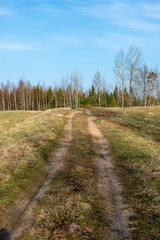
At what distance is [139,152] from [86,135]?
5.88 m

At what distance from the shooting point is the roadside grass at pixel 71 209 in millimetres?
5207

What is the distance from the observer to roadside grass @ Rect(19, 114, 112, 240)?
17.1 feet

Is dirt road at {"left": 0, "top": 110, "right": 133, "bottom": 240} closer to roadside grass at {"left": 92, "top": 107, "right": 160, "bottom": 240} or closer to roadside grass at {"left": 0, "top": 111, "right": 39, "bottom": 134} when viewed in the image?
roadside grass at {"left": 92, "top": 107, "right": 160, "bottom": 240}

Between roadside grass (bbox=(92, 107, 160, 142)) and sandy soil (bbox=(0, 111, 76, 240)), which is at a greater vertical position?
roadside grass (bbox=(92, 107, 160, 142))

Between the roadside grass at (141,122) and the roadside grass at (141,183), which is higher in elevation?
the roadside grass at (141,122)

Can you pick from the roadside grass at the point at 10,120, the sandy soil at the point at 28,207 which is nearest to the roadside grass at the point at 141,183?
the sandy soil at the point at 28,207

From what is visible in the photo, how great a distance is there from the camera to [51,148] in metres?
13.8

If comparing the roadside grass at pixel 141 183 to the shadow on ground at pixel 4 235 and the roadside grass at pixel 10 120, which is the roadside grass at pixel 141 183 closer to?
the shadow on ground at pixel 4 235

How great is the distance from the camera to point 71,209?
6.20 meters

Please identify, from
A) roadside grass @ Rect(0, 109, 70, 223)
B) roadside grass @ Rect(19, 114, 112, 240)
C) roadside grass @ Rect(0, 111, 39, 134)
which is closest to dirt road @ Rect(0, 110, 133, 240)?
roadside grass @ Rect(19, 114, 112, 240)

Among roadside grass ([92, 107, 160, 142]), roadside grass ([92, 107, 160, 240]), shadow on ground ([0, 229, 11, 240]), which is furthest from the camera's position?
roadside grass ([92, 107, 160, 142])

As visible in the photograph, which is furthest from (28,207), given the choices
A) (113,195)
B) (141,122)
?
(141,122)

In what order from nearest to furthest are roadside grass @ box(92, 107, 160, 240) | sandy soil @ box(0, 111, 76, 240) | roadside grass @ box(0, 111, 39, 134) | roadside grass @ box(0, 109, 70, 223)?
sandy soil @ box(0, 111, 76, 240)
roadside grass @ box(92, 107, 160, 240)
roadside grass @ box(0, 109, 70, 223)
roadside grass @ box(0, 111, 39, 134)

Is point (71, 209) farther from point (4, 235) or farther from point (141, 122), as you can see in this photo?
point (141, 122)
